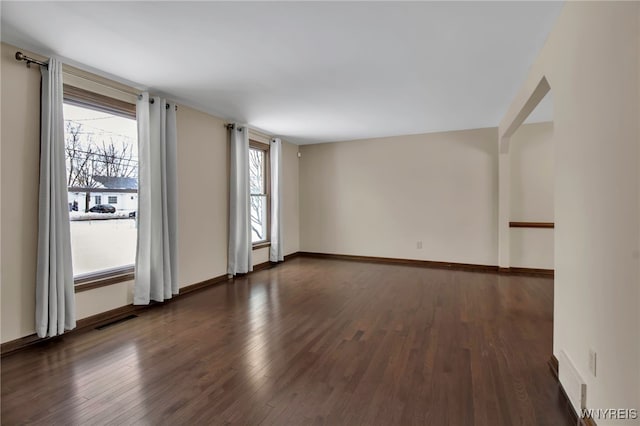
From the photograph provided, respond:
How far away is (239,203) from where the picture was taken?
4832 millimetres

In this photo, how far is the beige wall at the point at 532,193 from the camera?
504cm

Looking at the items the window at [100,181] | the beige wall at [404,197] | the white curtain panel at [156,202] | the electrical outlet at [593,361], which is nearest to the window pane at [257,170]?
the beige wall at [404,197]

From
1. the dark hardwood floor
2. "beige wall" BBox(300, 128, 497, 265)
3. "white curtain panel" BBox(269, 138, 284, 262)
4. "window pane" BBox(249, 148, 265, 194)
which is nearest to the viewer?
the dark hardwood floor

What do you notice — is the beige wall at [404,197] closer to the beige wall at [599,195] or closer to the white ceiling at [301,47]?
the white ceiling at [301,47]

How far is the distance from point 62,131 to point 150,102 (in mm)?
1054

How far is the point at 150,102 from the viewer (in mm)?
3547

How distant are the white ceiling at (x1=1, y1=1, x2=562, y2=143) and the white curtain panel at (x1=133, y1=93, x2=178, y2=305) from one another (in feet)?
1.08

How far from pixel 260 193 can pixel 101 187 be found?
290 cm

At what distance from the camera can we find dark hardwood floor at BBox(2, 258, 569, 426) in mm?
1770

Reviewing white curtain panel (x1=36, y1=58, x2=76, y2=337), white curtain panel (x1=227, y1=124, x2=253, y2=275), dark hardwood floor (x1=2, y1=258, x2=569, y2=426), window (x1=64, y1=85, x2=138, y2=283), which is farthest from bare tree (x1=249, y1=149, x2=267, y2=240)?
white curtain panel (x1=36, y1=58, x2=76, y2=337)

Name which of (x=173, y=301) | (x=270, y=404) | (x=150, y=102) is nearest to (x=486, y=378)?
(x=270, y=404)

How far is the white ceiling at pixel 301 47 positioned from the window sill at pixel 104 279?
79.6 inches

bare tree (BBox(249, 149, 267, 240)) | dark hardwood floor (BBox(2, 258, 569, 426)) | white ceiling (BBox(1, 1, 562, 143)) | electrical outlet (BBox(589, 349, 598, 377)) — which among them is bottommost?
dark hardwood floor (BBox(2, 258, 569, 426))

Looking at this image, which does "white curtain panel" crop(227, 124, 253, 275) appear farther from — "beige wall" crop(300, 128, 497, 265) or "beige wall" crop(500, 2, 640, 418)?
"beige wall" crop(500, 2, 640, 418)
